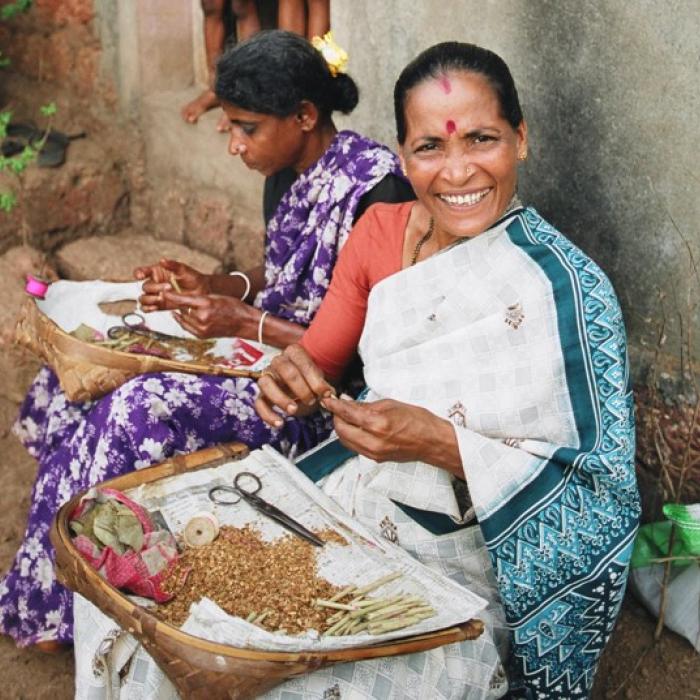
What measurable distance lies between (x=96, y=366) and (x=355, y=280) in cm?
73

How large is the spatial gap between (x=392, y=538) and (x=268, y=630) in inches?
17.8

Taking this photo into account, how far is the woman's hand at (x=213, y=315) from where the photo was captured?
2.81m

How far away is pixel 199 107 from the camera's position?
14.2ft

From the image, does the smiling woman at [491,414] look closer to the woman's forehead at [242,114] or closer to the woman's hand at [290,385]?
the woman's hand at [290,385]

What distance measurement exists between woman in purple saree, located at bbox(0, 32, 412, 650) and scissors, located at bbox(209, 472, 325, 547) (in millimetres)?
297

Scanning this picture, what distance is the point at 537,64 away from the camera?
2.74 metres

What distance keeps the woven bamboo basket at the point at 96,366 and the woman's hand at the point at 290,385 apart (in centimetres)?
34

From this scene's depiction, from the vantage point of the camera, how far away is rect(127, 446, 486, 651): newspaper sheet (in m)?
1.81

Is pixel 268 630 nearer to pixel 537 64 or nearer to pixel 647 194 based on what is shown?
pixel 647 194

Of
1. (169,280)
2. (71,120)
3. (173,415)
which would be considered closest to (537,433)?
(173,415)

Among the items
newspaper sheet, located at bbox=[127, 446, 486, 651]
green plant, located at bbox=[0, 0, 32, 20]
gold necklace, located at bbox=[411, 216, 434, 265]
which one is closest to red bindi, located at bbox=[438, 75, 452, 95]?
gold necklace, located at bbox=[411, 216, 434, 265]

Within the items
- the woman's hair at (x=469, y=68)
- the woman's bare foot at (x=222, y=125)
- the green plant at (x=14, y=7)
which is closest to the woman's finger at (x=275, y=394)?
the woman's hair at (x=469, y=68)

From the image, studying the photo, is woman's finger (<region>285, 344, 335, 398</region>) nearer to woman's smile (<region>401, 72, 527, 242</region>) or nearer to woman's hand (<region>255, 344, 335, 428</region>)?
woman's hand (<region>255, 344, 335, 428</region>)

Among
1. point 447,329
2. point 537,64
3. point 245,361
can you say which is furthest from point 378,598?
point 537,64
